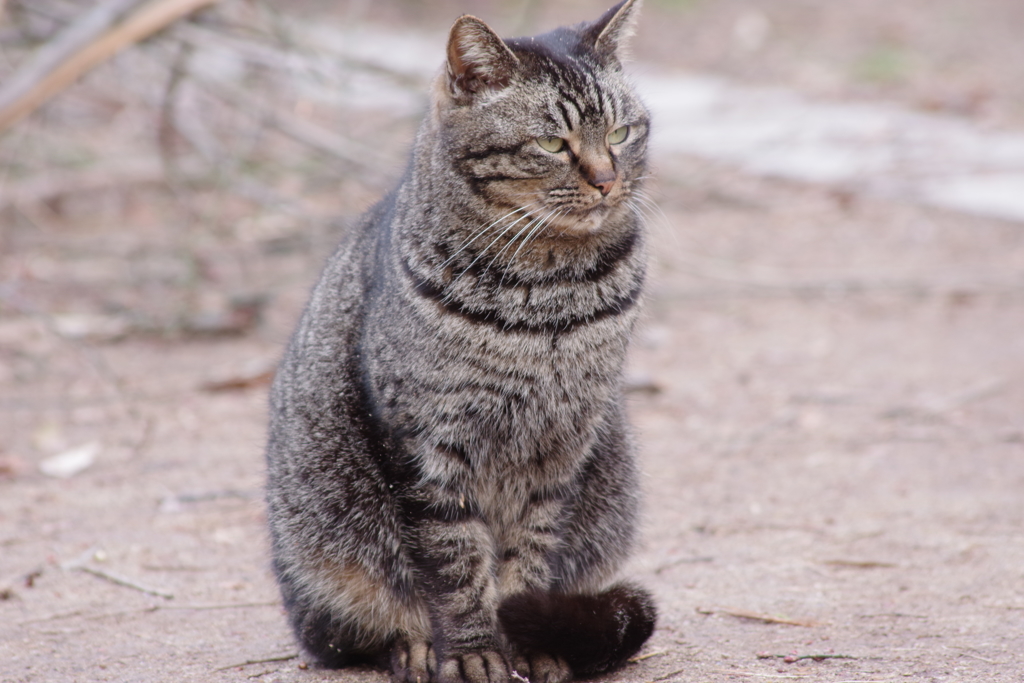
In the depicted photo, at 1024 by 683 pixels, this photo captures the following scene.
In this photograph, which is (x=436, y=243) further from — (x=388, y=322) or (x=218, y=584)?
(x=218, y=584)

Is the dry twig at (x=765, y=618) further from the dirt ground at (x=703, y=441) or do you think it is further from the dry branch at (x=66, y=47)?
the dry branch at (x=66, y=47)

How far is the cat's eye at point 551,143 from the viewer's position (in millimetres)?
2451

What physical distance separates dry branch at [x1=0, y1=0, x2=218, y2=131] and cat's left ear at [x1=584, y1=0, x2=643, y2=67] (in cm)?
257

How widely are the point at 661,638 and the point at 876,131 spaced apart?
19.7 feet

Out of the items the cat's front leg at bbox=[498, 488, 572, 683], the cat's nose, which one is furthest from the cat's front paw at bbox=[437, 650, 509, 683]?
the cat's nose

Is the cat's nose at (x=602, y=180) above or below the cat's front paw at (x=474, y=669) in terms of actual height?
above

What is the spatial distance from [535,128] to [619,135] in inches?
9.3

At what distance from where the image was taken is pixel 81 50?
434cm

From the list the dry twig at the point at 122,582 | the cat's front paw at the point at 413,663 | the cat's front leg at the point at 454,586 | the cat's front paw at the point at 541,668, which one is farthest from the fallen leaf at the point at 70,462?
the cat's front paw at the point at 541,668

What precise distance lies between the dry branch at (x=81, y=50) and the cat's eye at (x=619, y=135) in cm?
274

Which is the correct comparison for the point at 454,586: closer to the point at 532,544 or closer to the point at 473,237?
the point at 532,544

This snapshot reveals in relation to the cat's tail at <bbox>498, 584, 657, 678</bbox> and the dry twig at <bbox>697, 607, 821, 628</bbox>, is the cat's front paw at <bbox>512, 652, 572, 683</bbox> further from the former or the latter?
the dry twig at <bbox>697, 607, 821, 628</bbox>

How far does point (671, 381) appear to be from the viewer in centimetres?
495

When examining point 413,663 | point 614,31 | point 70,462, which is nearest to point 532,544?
point 413,663
